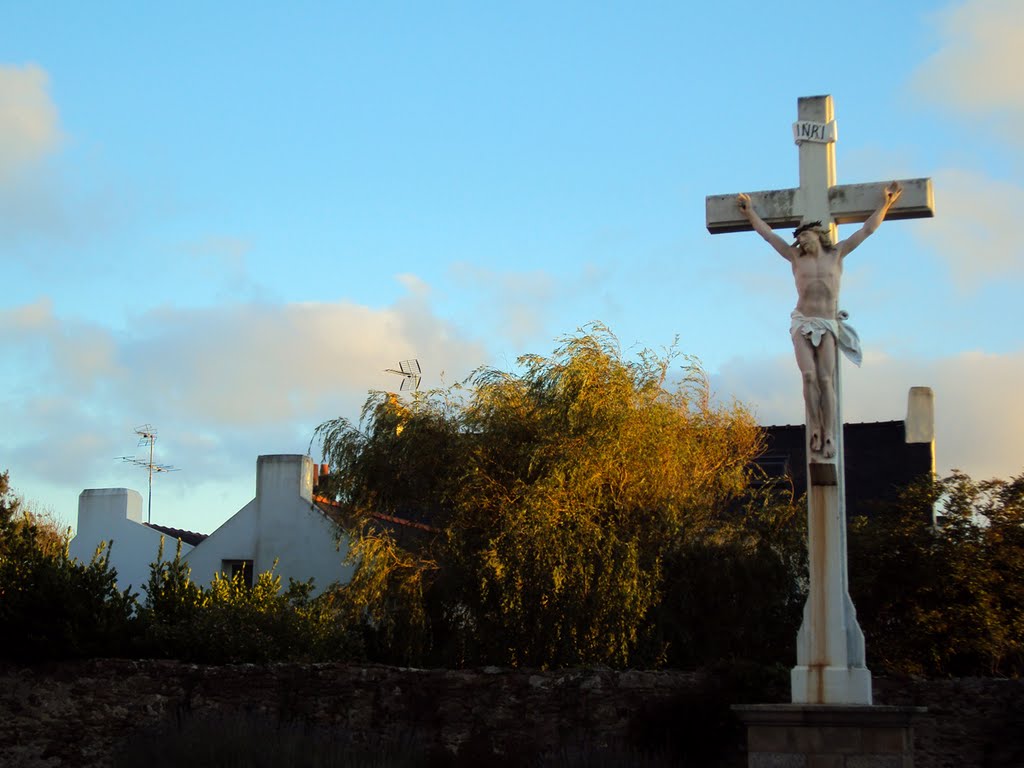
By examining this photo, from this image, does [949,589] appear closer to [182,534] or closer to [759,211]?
[759,211]

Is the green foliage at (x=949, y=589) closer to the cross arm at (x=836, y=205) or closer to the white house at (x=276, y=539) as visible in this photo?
the cross arm at (x=836, y=205)

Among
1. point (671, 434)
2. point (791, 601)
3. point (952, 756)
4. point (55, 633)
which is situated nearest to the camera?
point (952, 756)

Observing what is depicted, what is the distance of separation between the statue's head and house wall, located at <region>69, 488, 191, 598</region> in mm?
23562

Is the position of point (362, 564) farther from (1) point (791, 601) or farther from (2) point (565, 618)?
(1) point (791, 601)

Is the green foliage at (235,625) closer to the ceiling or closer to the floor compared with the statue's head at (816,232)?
closer to the floor

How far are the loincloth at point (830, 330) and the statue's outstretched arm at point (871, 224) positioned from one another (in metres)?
0.54

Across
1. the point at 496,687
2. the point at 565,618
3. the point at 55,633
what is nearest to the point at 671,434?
the point at 565,618

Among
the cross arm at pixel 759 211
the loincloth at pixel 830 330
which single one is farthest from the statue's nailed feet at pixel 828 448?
Answer: the cross arm at pixel 759 211

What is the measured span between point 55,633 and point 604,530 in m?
7.49

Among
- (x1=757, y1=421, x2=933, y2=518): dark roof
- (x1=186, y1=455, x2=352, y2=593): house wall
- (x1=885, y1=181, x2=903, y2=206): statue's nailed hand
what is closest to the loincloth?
(x1=885, y1=181, x2=903, y2=206): statue's nailed hand

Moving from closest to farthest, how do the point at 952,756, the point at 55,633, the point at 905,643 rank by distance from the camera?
the point at 952,756
the point at 55,633
the point at 905,643

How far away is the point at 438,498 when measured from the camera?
20953 mm

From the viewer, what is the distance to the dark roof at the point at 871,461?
26703 millimetres

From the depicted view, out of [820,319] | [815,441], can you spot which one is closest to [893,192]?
[820,319]
